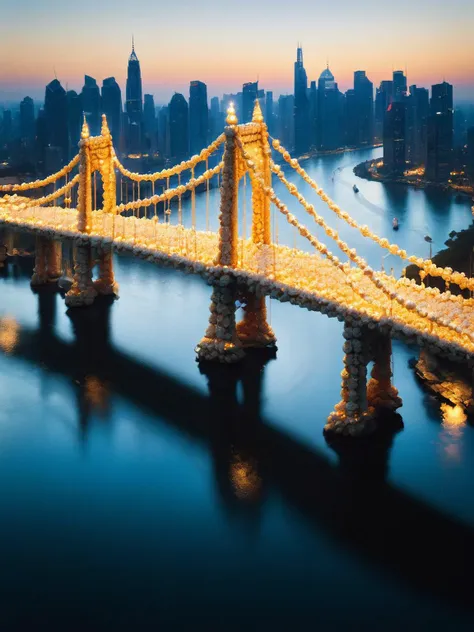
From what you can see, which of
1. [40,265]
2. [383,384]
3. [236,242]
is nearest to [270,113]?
[40,265]

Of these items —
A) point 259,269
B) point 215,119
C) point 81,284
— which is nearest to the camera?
point 259,269

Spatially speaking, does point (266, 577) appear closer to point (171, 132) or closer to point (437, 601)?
point (437, 601)

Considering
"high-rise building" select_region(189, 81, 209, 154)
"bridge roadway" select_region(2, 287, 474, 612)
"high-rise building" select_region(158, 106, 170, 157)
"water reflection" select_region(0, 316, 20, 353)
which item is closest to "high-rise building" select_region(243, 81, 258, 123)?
"high-rise building" select_region(189, 81, 209, 154)

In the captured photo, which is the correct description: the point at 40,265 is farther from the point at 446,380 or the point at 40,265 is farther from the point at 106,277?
the point at 446,380

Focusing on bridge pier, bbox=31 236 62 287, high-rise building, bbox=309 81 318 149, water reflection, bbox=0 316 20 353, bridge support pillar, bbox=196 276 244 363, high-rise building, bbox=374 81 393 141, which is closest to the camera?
bridge support pillar, bbox=196 276 244 363

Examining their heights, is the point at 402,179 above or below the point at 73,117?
below

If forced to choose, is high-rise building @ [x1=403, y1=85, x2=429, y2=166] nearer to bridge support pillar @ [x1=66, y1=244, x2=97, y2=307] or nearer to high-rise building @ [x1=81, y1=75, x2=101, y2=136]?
high-rise building @ [x1=81, y1=75, x2=101, y2=136]

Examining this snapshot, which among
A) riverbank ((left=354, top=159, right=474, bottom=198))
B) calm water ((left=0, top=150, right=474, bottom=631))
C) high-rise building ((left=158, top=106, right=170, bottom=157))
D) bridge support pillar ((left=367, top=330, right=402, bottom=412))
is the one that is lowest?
calm water ((left=0, top=150, right=474, bottom=631))
